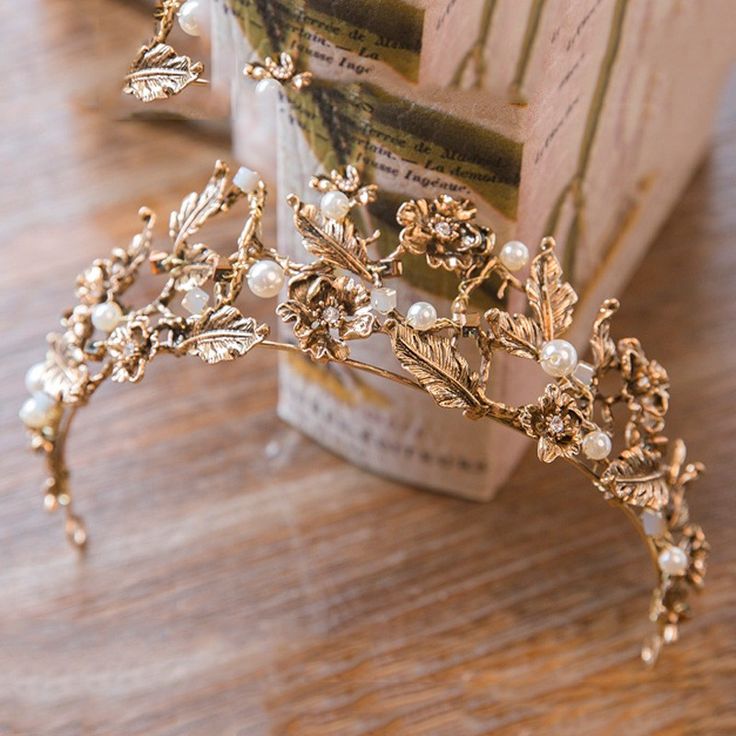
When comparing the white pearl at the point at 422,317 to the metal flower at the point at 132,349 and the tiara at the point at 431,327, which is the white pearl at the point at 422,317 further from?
the metal flower at the point at 132,349

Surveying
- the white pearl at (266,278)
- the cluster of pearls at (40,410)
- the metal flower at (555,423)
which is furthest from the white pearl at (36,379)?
the metal flower at (555,423)

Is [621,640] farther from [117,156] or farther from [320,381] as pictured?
[117,156]

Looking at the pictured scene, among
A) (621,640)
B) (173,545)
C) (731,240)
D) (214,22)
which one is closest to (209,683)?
(173,545)

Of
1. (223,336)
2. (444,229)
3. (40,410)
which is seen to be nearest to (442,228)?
(444,229)

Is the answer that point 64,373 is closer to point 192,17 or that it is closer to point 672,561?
point 192,17

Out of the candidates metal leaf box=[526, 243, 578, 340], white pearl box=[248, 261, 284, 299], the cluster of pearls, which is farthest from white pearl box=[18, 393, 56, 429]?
metal leaf box=[526, 243, 578, 340]

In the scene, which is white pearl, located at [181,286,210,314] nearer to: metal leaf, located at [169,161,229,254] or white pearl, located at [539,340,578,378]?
metal leaf, located at [169,161,229,254]

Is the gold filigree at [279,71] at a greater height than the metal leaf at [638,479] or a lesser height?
greater
